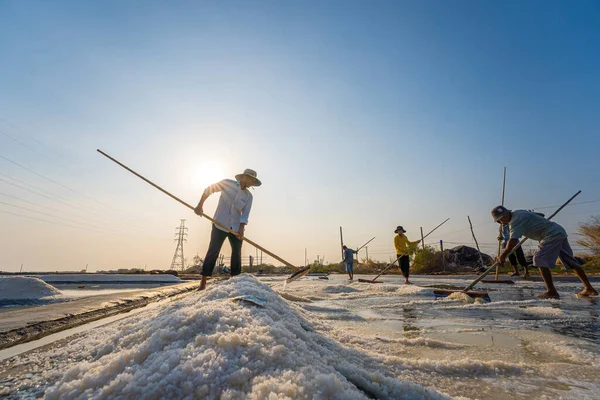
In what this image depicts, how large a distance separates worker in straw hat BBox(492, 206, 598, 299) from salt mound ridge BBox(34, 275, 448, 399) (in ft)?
14.1

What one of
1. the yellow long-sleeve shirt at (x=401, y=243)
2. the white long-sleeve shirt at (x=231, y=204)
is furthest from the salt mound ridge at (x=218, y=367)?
the yellow long-sleeve shirt at (x=401, y=243)

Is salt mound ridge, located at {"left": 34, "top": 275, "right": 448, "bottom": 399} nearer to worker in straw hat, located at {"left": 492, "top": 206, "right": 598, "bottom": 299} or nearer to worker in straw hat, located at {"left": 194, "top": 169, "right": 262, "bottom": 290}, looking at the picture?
worker in straw hat, located at {"left": 194, "top": 169, "right": 262, "bottom": 290}

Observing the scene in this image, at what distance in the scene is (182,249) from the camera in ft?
142

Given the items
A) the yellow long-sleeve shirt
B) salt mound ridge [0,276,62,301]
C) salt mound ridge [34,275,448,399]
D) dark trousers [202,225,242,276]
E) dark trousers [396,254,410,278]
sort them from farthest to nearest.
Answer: the yellow long-sleeve shirt
dark trousers [396,254,410,278]
dark trousers [202,225,242,276]
salt mound ridge [0,276,62,301]
salt mound ridge [34,275,448,399]

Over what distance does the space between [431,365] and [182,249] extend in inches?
1815

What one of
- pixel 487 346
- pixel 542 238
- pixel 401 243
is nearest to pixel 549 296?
pixel 542 238

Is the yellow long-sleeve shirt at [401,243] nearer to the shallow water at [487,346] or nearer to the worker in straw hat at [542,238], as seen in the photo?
the worker in straw hat at [542,238]

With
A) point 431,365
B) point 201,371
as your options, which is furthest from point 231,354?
point 431,365

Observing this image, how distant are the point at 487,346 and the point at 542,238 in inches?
153

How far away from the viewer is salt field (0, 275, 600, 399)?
3.00ft

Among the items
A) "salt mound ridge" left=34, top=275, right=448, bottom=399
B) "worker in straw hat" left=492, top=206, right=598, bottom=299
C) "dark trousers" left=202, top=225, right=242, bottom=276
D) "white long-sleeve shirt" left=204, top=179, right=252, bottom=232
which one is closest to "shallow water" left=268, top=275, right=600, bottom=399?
"salt mound ridge" left=34, top=275, right=448, bottom=399

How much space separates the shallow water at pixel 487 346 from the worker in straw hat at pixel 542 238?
1360 mm

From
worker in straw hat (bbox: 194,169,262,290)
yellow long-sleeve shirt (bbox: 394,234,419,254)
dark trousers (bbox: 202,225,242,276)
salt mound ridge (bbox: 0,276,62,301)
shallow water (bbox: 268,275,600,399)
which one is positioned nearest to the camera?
shallow water (bbox: 268,275,600,399)

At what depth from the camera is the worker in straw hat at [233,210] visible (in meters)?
4.28
